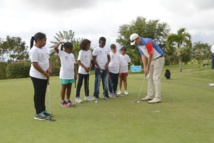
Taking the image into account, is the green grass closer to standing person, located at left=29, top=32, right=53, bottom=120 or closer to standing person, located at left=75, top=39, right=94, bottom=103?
standing person, located at left=29, top=32, right=53, bottom=120

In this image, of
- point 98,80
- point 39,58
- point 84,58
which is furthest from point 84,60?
point 39,58

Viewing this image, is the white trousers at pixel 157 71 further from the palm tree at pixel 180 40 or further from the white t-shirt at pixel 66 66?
the palm tree at pixel 180 40

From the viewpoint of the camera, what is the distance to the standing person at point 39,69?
5191 mm

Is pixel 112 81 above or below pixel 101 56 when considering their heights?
below

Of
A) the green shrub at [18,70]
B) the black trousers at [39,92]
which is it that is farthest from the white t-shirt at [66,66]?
the green shrub at [18,70]

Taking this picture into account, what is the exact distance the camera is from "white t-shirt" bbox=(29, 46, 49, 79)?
5172mm

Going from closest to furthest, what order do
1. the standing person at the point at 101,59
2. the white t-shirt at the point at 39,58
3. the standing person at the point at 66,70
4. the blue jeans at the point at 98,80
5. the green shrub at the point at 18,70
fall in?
the white t-shirt at the point at 39,58 < the standing person at the point at 66,70 < the standing person at the point at 101,59 < the blue jeans at the point at 98,80 < the green shrub at the point at 18,70

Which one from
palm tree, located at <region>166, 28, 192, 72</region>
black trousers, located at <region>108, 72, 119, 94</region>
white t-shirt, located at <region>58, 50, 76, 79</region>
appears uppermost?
palm tree, located at <region>166, 28, 192, 72</region>

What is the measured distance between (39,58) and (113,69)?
3361 mm

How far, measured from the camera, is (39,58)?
5.30 m

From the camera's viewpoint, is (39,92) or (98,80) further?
(98,80)

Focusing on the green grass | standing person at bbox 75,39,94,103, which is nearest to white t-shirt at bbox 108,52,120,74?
standing person at bbox 75,39,94,103

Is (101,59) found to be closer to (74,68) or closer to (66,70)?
(74,68)

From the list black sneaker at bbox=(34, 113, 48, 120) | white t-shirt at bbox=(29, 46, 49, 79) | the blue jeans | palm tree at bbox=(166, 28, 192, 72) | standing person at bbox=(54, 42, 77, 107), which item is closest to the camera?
white t-shirt at bbox=(29, 46, 49, 79)
